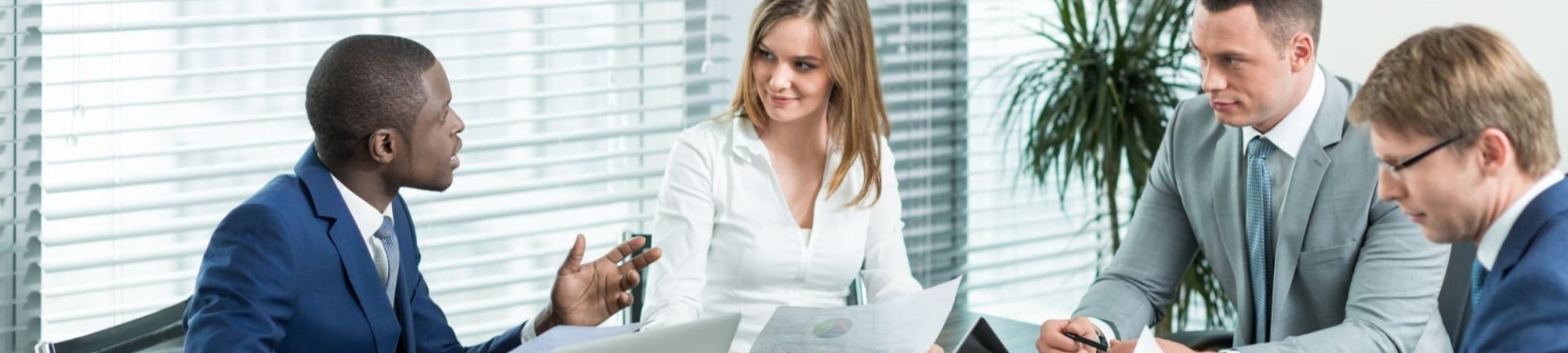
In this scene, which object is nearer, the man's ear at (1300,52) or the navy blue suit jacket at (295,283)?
the navy blue suit jacket at (295,283)

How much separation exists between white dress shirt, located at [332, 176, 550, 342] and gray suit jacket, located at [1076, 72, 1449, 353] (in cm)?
111

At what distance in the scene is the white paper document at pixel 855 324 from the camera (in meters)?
1.90

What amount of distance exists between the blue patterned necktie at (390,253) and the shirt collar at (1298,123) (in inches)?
51.5

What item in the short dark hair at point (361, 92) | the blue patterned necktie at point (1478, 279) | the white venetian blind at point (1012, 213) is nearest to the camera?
the blue patterned necktie at point (1478, 279)

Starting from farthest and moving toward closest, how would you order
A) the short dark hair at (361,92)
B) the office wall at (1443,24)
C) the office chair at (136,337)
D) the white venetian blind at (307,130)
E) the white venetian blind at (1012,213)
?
the white venetian blind at (1012,213) < the office wall at (1443,24) < the white venetian blind at (307,130) < the office chair at (136,337) < the short dark hair at (361,92)

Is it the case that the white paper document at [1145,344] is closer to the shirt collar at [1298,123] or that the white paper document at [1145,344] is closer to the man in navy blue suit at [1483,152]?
the man in navy blue suit at [1483,152]

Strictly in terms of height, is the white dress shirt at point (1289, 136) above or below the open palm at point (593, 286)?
above

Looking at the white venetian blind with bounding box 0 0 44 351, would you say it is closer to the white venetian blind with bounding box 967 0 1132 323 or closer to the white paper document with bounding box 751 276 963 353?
the white paper document with bounding box 751 276 963 353

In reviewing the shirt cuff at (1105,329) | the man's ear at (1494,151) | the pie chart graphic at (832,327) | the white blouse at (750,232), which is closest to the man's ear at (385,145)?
the pie chart graphic at (832,327)

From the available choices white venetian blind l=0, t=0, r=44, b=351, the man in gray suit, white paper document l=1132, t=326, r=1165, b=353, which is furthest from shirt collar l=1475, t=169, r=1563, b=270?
white venetian blind l=0, t=0, r=44, b=351

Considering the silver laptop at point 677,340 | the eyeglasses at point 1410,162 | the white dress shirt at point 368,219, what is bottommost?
the silver laptop at point 677,340

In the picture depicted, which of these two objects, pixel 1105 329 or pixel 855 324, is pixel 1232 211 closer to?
pixel 1105 329

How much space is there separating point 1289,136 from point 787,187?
82 cm

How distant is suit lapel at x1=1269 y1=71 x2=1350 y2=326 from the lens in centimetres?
220
